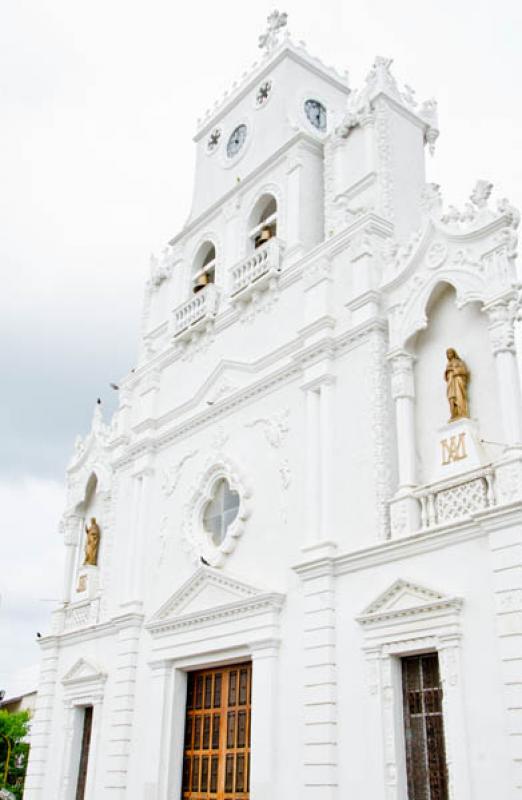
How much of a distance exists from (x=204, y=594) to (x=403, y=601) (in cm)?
463

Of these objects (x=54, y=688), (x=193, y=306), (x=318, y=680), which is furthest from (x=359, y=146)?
(x=54, y=688)

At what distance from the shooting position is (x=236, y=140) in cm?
1903

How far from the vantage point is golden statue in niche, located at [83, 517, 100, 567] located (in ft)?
61.6

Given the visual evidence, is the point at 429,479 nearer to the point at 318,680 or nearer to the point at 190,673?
the point at 318,680

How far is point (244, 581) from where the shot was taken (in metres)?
13.7

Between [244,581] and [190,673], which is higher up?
[244,581]

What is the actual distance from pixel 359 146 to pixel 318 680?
357 inches

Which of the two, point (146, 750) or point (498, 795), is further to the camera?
point (146, 750)

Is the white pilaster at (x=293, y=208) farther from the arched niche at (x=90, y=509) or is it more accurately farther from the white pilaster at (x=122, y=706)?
the white pilaster at (x=122, y=706)

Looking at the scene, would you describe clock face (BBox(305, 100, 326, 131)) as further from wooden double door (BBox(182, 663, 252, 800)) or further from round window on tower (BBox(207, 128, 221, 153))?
wooden double door (BBox(182, 663, 252, 800))

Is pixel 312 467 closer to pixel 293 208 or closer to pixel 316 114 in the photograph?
pixel 293 208

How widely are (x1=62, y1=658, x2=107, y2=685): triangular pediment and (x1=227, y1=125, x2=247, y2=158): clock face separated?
1091 centimetres

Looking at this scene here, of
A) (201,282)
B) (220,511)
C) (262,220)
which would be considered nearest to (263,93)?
(262,220)

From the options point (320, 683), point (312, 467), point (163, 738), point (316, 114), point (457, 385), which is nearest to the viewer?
point (457, 385)
